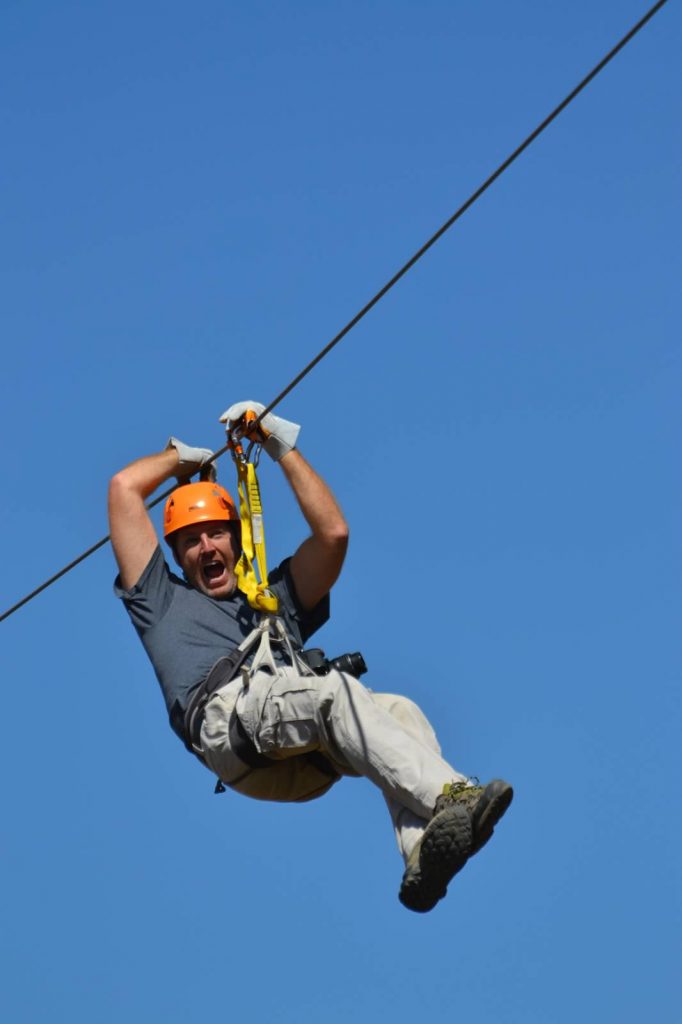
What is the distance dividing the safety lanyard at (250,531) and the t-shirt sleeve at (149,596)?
32cm

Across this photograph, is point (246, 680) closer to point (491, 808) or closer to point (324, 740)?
point (324, 740)

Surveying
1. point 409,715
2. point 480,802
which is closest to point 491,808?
point 480,802

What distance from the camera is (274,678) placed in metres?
7.62

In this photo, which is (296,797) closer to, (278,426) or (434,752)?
(434,752)

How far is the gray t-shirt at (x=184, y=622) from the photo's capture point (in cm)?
805

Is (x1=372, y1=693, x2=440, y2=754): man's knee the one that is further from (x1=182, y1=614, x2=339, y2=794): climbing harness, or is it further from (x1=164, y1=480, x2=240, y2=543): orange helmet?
(x1=164, y1=480, x2=240, y2=543): orange helmet

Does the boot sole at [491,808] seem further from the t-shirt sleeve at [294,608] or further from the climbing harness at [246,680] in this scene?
the t-shirt sleeve at [294,608]

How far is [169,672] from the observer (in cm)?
806

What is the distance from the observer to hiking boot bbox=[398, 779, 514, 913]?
6836 mm

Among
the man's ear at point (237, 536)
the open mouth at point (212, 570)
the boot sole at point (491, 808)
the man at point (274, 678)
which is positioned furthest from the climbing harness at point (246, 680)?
the boot sole at point (491, 808)

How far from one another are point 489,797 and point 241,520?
6.71 feet

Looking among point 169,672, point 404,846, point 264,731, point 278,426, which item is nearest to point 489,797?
point 404,846

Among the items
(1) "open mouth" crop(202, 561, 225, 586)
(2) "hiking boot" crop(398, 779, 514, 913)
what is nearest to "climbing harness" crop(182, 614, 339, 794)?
(1) "open mouth" crop(202, 561, 225, 586)

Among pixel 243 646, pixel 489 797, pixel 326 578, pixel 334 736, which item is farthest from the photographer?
pixel 326 578
